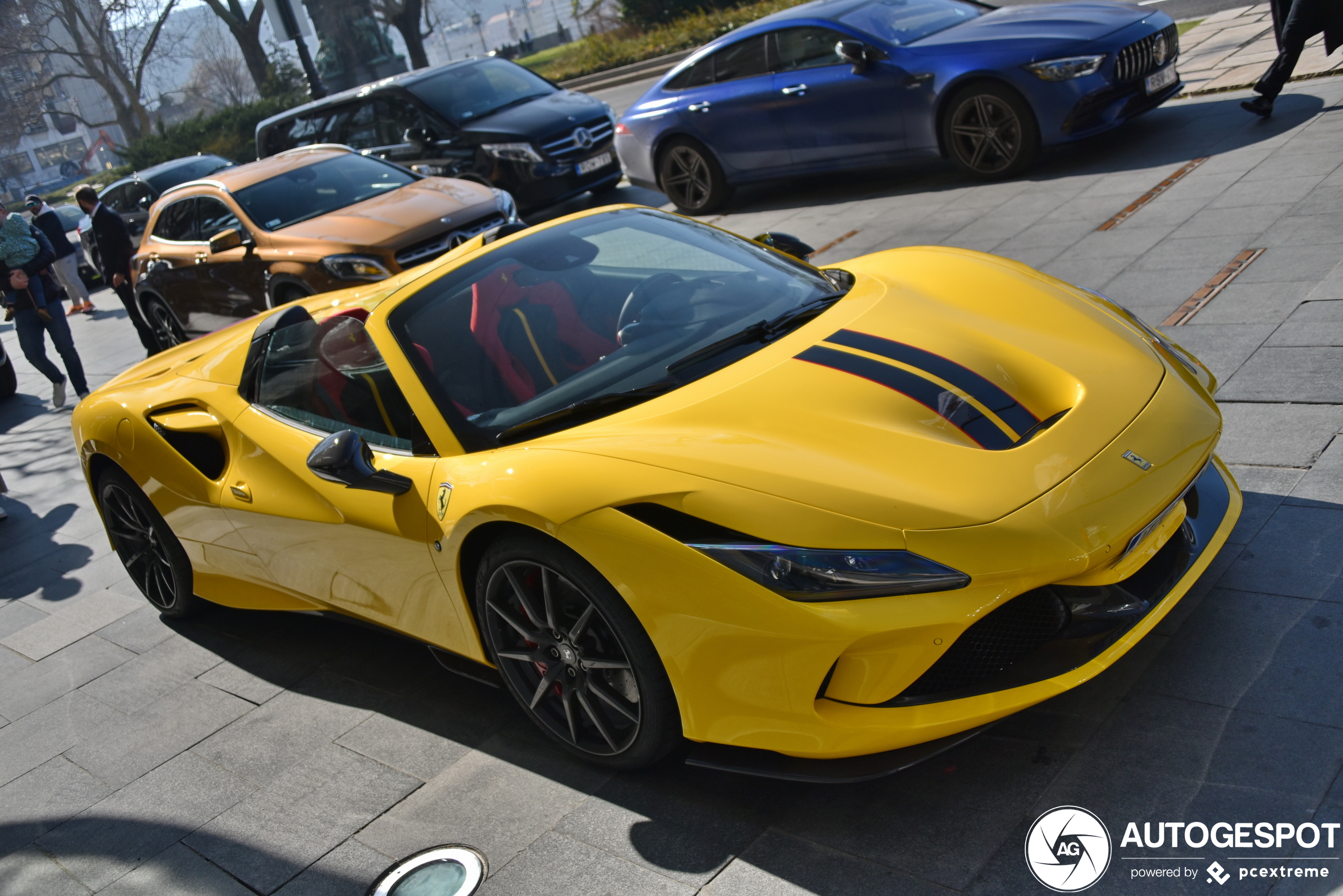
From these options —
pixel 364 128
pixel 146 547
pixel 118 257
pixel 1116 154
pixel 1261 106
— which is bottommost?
pixel 1116 154

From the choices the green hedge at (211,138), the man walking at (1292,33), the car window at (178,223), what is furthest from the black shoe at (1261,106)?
the green hedge at (211,138)

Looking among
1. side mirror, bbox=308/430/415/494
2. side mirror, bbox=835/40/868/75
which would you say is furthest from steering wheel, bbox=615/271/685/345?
side mirror, bbox=835/40/868/75

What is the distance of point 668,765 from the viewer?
3.14 m

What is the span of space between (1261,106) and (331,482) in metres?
7.58

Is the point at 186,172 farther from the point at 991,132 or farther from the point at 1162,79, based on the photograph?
the point at 1162,79

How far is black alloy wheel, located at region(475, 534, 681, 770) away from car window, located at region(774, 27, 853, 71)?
7315mm

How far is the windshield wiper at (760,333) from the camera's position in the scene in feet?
11.0

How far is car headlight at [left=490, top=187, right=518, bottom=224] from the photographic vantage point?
920 centimetres

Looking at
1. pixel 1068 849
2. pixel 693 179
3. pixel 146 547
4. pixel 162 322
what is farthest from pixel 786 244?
pixel 162 322

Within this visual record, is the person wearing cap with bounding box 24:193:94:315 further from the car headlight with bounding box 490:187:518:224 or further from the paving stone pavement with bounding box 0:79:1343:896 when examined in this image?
the paving stone pavement with bounding box 0:79:1343:896

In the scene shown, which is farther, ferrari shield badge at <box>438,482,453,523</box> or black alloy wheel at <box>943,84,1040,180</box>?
black alloy wheel at <box>943,84,1040,180</box>

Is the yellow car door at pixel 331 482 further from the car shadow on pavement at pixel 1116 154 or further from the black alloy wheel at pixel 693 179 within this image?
the black alloy wheel at pixel 693 179

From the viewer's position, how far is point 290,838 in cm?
322

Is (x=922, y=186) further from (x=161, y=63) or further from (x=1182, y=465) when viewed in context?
(x=161, y=63)
